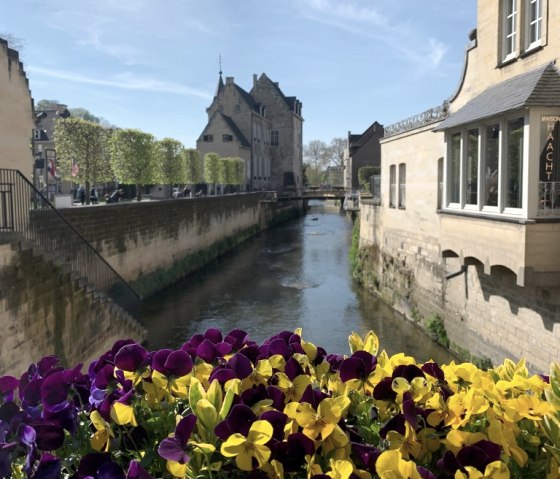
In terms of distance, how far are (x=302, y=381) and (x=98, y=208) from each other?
15.5 m

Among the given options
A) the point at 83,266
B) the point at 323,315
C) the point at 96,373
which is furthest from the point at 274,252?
the point at 96,373

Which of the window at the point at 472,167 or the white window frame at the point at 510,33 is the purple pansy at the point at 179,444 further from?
the white window frame at the point at 510,33

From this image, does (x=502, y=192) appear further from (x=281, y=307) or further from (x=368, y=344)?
(x=281, y=307)

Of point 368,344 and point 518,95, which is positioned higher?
point 518,95

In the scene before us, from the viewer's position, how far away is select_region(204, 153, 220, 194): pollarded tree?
4156 cm

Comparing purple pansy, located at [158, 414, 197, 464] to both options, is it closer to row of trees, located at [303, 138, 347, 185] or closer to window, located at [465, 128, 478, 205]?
window, located at [465, 128, 478, 205]

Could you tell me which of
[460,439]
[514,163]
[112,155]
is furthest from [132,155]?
[460,439]

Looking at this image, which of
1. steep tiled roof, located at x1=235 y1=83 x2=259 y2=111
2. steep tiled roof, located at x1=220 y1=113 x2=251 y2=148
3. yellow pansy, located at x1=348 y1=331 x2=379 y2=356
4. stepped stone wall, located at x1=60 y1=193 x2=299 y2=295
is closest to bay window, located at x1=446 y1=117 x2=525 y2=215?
yellow pansy, located at x1=348 y1=331 x2=379 y2=356

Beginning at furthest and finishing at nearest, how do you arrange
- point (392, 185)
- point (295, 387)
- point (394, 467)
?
point (392, 185)
point (295, 387)
point (394, 467)

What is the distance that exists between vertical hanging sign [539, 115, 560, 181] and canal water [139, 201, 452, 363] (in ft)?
18.5

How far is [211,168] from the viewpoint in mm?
41938

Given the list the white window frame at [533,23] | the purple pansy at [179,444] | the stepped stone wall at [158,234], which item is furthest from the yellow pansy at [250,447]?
the stepped stone wall at [158,234]

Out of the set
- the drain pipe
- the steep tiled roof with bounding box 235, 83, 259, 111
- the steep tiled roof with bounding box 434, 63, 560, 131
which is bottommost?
the drain pipe

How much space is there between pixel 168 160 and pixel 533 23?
23526 mm
